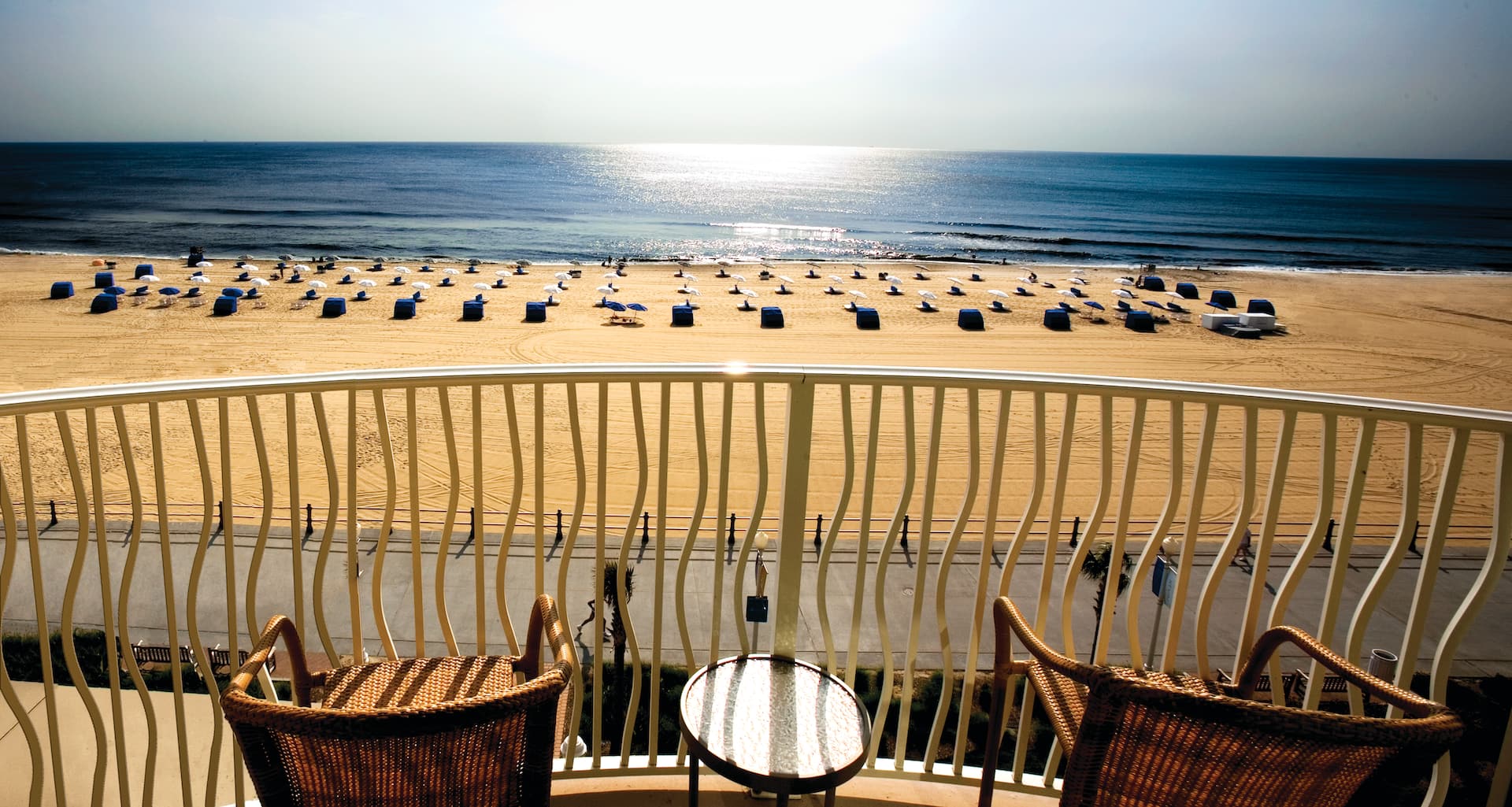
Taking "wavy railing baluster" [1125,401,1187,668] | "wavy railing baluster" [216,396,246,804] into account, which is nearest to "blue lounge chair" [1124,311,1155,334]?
"wavy railing baluster" [1125,401,1187,668]

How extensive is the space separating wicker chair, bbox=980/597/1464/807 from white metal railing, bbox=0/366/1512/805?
71 cm

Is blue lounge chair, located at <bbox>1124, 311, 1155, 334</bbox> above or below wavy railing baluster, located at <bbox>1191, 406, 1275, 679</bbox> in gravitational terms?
below

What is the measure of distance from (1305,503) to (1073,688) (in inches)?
534

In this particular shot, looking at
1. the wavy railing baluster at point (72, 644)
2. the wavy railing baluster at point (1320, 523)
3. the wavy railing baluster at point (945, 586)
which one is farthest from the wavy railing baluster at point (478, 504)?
the wavy railing baluster at point (1320, 523)

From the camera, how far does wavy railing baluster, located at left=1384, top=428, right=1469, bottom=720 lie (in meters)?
2.04

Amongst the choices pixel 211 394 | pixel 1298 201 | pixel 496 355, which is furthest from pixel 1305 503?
pixel 1298 201

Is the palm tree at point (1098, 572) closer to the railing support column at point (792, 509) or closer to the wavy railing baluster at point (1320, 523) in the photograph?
the wavy railing baluster at point (1320, 523)

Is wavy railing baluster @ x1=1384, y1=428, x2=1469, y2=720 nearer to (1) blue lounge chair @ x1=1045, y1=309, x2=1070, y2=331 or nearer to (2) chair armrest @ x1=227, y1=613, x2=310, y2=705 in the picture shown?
(2) chair armrest @ x1=227, y1=613, x2=310, y2=705

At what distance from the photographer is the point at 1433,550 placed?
6.91 feet

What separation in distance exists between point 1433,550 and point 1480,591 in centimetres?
13

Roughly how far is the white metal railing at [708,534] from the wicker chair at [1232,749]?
712 mm

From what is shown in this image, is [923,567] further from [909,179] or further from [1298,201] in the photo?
[909,179]

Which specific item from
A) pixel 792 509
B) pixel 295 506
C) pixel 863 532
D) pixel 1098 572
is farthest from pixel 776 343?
pixel 295 506

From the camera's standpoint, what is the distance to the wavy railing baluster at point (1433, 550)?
6.71ft
